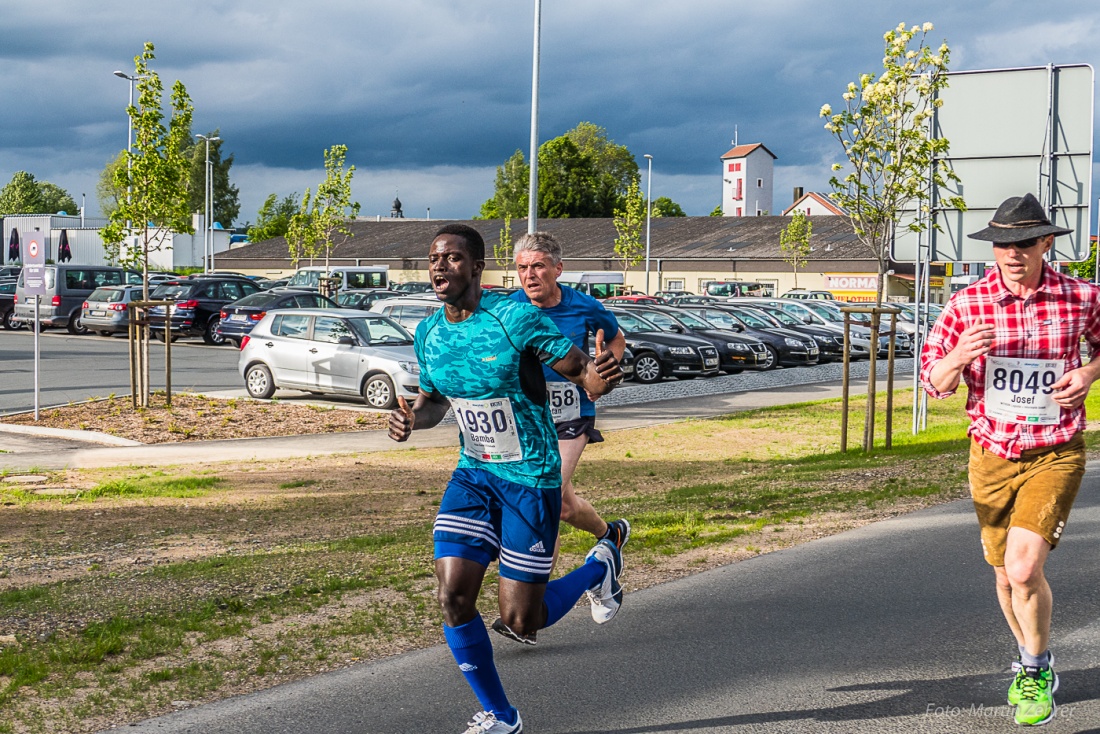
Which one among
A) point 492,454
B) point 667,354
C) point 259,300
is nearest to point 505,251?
point 259,300

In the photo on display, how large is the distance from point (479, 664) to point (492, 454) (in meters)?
0.73

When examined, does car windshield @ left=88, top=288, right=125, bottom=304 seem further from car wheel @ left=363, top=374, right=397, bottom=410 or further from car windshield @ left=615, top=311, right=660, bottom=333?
car wheel @ left=363, top=374, right=397, bottom=410

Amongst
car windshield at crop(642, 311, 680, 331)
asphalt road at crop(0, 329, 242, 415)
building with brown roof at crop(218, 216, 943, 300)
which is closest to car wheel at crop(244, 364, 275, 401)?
asphalt road at crop(0, 329, 242, 415)

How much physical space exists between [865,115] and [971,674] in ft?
36.4

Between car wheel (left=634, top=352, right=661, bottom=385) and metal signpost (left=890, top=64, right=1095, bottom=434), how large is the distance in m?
8.38

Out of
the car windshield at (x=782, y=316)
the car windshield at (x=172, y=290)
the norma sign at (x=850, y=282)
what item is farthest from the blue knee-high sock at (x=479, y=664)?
the norma sign at (x=850, y=282)

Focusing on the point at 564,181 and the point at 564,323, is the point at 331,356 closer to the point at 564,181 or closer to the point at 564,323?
the point at 564,323

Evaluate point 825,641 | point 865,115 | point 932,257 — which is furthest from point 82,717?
point 932,257

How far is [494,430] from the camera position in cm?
434

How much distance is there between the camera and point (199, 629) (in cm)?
581

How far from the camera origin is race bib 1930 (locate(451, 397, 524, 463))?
14.2ft

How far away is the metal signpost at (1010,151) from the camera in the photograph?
15258mm

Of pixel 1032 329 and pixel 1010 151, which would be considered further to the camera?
pixel 1010 151

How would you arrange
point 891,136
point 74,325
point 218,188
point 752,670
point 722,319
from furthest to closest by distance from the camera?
point 218,188 < point 74,325 < point 722,319 < point 891,136 < point 752,670
